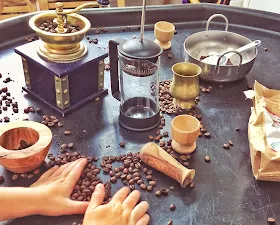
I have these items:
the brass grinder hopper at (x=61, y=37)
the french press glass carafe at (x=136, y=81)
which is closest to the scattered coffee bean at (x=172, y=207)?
the french press glass carafe at (x=136, y=81)

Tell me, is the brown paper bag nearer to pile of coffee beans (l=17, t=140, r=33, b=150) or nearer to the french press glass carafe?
the french press glass carafe

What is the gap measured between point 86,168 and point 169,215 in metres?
0.26

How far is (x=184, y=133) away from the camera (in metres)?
1.12

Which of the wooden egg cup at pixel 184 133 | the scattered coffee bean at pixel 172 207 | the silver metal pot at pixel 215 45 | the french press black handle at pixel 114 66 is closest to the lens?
the scattered coffee bean at pixel 172 207

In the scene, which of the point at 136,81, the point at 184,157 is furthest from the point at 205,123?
the point at 136,81

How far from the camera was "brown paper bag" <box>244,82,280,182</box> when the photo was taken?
3.49ft

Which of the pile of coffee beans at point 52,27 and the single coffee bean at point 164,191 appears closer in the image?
the single coffee bean at point 164,191

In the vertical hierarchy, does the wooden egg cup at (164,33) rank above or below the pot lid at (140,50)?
below

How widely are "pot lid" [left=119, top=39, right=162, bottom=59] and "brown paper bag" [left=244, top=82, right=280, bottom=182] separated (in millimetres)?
340

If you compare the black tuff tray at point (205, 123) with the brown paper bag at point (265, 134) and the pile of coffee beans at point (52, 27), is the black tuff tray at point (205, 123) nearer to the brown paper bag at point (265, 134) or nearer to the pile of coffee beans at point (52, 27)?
the brown paper bag at point (265, 134)

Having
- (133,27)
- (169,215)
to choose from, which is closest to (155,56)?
(169,215)

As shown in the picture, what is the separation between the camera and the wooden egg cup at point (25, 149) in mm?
1022

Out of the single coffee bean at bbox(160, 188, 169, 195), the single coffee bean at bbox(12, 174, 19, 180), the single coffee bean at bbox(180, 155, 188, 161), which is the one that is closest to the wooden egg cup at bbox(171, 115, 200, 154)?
the single coffee bean at bbox(180, 155, 188, 161)

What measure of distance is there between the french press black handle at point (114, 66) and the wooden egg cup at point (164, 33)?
343mm
